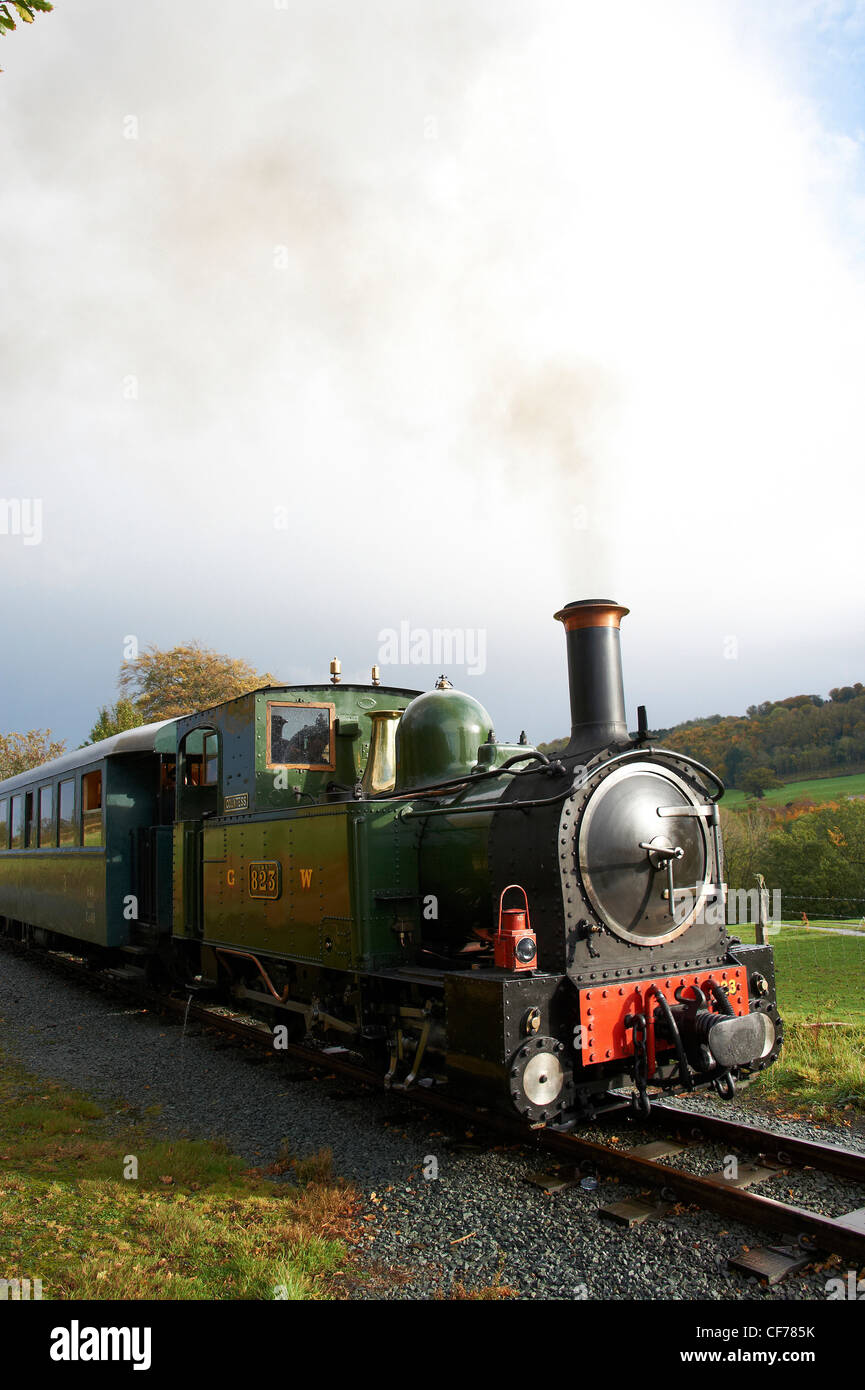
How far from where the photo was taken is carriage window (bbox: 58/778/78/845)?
12.3 meters

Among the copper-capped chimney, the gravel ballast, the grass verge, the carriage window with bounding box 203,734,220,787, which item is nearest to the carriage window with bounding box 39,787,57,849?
the carriage window with bounding box 203,734,220,787

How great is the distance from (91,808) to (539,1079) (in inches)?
339

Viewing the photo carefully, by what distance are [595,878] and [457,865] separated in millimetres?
1248

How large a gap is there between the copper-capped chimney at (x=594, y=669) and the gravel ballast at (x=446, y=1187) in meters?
2.35

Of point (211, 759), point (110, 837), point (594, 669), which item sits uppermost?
point (594, 669)

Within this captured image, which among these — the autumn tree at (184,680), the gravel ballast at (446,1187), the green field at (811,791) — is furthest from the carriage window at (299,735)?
the green field at (811,791)

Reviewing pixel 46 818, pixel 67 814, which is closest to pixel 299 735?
pixel 67 814

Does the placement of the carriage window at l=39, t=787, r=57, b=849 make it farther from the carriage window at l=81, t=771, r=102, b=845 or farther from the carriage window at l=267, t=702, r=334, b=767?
the carriage window at l=267, t=702, r=334, b=767

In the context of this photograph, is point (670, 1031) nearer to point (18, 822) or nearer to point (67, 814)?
point (67, 814)

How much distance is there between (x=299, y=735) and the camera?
747 centimetres

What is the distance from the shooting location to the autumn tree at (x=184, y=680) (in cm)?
3359

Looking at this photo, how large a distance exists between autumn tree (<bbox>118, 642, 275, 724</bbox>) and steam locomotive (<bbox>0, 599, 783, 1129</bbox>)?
25064 mm
